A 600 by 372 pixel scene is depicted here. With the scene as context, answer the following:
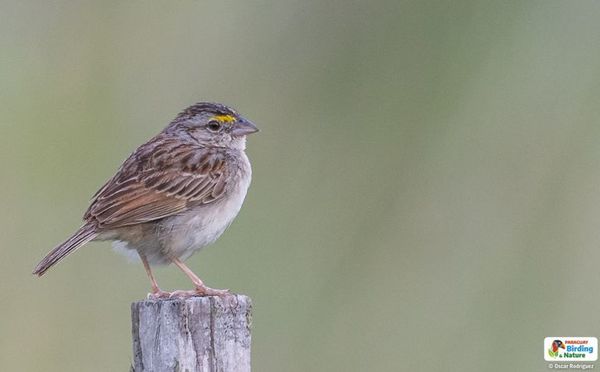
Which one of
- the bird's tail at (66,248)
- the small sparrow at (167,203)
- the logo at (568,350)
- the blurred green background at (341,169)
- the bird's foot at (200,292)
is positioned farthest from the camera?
the blurred green background at (341,169)

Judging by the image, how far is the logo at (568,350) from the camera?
8680 millimetres

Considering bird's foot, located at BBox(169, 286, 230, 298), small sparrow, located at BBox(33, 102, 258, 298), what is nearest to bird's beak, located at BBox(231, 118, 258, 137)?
small sparrow, located at BBox(33, 102, 258, 298)

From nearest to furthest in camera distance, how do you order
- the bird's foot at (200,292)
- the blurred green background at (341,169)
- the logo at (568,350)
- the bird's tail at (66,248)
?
the bird's foot at (200,292) → the bird's tail at (66,248) → the logo at (568,350) → the blurred green background at (341,169)

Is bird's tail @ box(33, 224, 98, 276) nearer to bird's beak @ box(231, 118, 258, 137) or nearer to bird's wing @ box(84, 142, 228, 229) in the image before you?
→ bird's wing @ box(84, 142, 228, 229)

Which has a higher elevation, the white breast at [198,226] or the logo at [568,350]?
the white breast at [198,226]

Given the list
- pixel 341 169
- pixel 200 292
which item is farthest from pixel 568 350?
pixel 200 292

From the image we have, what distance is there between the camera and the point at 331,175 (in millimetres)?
10266

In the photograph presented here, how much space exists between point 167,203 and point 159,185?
170mm

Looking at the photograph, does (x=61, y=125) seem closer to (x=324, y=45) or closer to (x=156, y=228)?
(x=324, y=45)

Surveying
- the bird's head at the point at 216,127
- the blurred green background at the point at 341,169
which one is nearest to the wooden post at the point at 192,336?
the bird's head at the point at 216,127

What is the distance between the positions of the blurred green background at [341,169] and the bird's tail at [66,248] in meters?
2.22

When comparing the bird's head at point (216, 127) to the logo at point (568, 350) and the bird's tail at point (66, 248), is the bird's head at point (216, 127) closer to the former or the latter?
the bird's tail at point (66, 248)

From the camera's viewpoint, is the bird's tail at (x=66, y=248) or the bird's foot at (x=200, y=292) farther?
the bird's tail at (x=66, y=248)

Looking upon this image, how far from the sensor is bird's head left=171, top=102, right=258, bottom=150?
26.6ft
